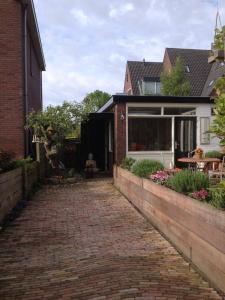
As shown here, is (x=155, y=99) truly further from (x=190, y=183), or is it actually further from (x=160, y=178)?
(x=190, y=183)

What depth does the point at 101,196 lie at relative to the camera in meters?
10.9

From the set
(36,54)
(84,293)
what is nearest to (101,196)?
(84,293)

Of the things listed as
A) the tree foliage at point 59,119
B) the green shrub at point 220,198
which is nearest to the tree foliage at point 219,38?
the green shrub at point 220,198

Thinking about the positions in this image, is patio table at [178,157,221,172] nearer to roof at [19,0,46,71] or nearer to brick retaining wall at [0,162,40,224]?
brick retaining wall at [0,162,40,224]

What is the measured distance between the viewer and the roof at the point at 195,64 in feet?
113

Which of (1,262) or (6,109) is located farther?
(6,109)

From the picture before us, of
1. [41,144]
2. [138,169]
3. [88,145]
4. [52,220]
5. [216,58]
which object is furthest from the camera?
[88,145]

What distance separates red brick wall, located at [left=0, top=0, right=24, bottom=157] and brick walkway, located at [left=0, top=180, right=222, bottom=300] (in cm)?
514

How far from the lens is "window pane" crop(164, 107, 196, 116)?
50.5ft

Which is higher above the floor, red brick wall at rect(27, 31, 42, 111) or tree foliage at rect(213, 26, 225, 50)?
red brick wall at rect(27, 31, 42, 111)

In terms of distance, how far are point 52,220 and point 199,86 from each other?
28.8 metres

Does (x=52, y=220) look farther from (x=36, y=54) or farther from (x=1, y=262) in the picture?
(x=36, y=54)

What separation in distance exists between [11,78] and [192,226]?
10.2 m

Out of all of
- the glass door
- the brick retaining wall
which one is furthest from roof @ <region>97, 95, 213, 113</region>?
the brick retaining wall
